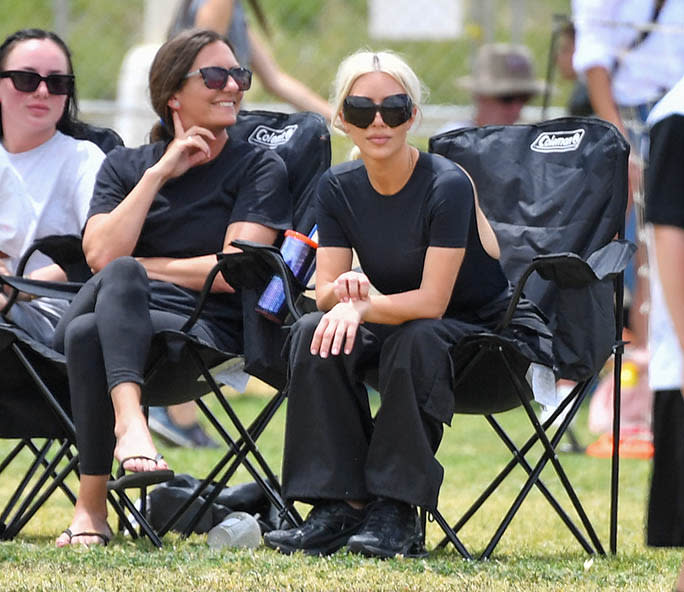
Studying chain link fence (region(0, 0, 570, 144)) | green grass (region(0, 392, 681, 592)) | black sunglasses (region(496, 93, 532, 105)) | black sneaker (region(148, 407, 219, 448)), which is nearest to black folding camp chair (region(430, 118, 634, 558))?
green grass (region(0, 392, 681, 592))

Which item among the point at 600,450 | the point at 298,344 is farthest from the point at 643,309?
the point at 298,344

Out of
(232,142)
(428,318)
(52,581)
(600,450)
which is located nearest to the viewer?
(52,581)

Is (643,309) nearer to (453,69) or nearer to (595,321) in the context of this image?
(595,321)

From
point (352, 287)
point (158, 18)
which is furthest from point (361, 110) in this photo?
point (158, 18)

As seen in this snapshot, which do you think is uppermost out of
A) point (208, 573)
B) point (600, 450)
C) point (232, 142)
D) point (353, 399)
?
point (232, 142)

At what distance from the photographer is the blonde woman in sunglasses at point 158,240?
11.9ft

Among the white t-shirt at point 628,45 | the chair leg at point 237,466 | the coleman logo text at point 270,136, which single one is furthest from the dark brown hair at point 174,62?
the white t-shirt at point 628,45

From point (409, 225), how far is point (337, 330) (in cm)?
35

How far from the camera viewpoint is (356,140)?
3.61 metres

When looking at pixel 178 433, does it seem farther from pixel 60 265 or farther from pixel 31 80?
pixel 31 80

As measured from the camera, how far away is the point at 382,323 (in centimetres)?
355

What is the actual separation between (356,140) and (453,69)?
5.13 m

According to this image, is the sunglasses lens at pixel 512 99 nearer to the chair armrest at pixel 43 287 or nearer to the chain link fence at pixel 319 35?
the chain link fence at pixel 319 35

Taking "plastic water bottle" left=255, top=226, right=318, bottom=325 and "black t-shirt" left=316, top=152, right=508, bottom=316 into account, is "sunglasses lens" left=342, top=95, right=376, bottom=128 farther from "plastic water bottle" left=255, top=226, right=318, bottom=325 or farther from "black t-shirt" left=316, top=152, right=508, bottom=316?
"plastic water bottle" left=255, top=226, right=318, bottom=325
